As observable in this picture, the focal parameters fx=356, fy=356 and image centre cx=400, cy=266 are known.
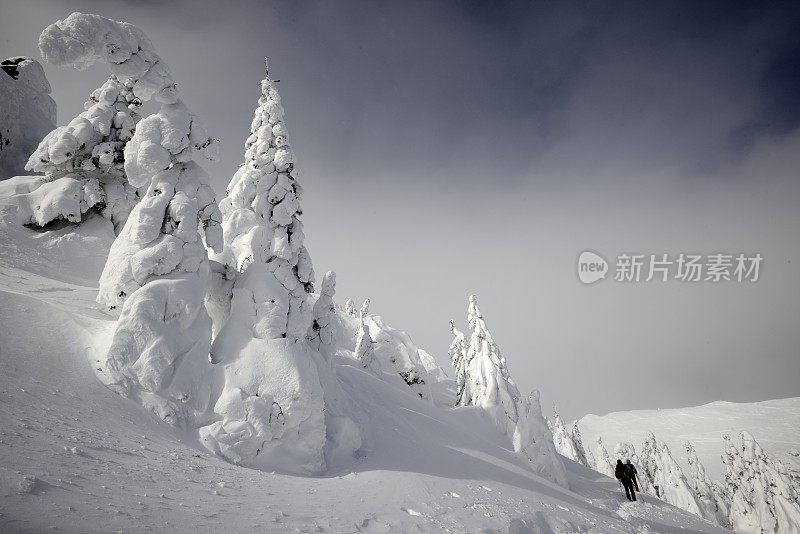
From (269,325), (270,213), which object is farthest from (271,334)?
(270,213)

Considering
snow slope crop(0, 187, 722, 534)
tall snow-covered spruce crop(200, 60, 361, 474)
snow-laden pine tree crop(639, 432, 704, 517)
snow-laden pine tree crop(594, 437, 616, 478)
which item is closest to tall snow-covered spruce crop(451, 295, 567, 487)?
snow slope crop(0, 187, 722, 534)

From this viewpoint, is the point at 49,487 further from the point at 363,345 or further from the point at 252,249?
the point at 363,345

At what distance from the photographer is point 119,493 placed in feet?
16.3

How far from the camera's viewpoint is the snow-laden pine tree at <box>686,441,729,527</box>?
43.7 m

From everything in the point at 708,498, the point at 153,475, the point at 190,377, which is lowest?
the point at 708,498

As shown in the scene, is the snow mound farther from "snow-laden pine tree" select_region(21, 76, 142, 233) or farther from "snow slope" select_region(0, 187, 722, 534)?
"snow slope" select_region(0, 187, 722, 534)

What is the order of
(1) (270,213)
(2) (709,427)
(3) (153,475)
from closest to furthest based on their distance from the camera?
1. (3) (153,475)
2. (1) (270,213)
3. (2) (709,427)

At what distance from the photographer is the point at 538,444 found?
2403 centimetres

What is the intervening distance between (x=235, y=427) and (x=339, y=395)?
5.45 metres

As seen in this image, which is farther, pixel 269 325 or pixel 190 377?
pixel 269 325

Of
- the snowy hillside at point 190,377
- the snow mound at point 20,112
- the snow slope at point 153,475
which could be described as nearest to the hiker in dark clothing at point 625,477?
the snowy hillside at point 190,377

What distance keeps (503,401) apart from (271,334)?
23.7 metres

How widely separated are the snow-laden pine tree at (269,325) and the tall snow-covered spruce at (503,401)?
16584 millimetres

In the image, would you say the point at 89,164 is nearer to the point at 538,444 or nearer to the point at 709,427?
the point at 538,444
